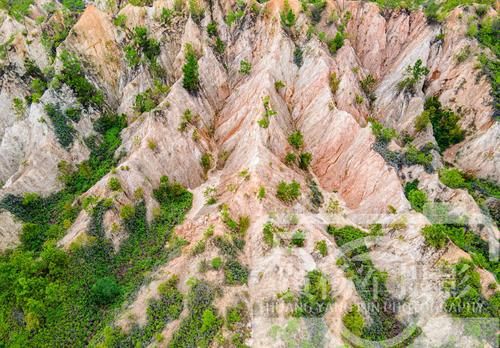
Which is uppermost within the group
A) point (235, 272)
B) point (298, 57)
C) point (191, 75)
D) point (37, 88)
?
point (37, 88)

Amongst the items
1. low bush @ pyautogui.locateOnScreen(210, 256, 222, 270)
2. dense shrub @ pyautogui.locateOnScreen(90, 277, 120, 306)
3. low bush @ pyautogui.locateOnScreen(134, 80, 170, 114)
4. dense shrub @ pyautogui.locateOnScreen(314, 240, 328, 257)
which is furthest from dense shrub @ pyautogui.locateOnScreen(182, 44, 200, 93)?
dense shrub @ pyautogui.locateOnScreen(314, 240, 328, 257)

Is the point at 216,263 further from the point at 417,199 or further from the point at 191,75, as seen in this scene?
the point at 191,75

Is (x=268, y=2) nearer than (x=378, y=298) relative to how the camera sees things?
No

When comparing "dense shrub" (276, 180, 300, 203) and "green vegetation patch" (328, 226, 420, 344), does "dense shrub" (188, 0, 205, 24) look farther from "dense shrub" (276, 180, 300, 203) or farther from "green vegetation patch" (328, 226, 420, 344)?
"green vegetation patch" (328, 226, 420, 344)

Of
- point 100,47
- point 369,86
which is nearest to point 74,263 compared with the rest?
point 100,47

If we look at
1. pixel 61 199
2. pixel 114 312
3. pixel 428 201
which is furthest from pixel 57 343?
pixel 428 201

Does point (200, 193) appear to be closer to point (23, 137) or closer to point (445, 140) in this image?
point (23, 137)

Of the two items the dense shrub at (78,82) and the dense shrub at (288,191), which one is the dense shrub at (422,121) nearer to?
the dense shrub at (288,191)
